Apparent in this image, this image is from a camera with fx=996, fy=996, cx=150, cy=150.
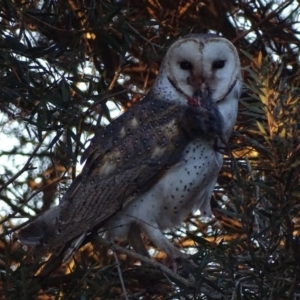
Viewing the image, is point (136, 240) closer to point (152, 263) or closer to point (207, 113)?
point (207, 113)

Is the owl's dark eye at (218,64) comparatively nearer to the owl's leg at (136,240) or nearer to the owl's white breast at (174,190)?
the owl's white breast at (174,190)

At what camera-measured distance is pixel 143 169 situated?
10.7ft

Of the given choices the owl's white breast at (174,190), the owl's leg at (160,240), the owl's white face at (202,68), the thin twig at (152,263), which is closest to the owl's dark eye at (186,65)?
the owl's white face at (202,68)

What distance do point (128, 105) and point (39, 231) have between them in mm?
1110

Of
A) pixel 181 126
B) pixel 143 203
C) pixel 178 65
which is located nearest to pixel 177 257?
pixel 143 203

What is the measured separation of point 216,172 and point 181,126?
189 millimetres

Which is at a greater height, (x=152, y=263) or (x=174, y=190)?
(x=174, y=190)

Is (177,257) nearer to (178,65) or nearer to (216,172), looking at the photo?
(216,172)

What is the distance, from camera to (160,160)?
128 inches

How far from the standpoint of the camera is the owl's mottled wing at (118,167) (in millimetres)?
3176

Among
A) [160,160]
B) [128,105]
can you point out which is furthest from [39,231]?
[128,105]

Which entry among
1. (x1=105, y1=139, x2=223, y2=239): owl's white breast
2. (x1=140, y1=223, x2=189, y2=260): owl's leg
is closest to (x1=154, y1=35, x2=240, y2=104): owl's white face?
(x1=105, y1=139, x2=223, y2=239): owl's white breast

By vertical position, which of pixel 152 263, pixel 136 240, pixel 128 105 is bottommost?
pixel 152 263

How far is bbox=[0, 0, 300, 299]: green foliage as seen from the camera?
2289 millimetres
